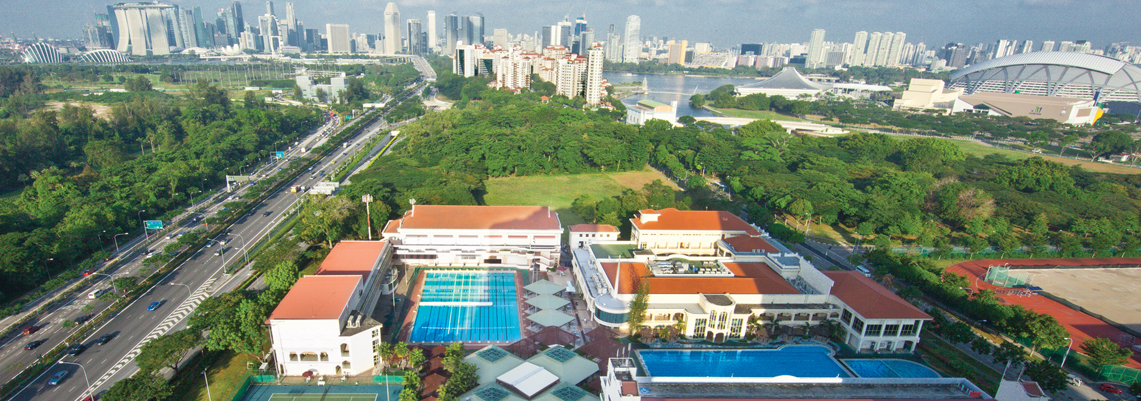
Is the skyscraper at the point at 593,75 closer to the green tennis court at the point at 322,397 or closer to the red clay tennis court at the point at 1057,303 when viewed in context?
the red clay tennis court at the point at 1057,303

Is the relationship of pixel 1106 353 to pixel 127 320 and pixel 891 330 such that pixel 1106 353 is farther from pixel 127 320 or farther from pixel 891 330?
pixel 127 320

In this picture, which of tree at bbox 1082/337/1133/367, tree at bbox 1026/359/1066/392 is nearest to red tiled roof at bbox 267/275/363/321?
tree at bbox 1026/359/1066/392

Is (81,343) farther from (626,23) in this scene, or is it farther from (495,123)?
(626,23)

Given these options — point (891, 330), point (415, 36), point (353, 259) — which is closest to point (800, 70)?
point (415, 36)

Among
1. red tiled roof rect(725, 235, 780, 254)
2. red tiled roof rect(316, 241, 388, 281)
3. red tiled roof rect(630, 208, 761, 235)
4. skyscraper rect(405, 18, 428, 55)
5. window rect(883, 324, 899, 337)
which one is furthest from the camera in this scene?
skyscraper rect(405, 18, 428, 55)

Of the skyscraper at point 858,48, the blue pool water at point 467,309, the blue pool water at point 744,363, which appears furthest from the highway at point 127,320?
the skyscraper at point 858,48

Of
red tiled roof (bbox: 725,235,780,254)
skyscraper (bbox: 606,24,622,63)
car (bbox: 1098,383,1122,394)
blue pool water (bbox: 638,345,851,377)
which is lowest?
blue pool water (bbox: 638,345,851,377)

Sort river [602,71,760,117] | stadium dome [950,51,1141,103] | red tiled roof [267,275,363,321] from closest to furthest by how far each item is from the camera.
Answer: red tiled roof [267,275,363,321]
stadium dome [950,51,1141,103]
river [602,71,760,117]

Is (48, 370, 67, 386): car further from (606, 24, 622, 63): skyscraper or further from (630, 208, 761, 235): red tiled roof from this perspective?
(606, 24, 622, 63): skyscraper

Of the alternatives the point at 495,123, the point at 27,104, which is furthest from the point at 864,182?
the point at 27,104
